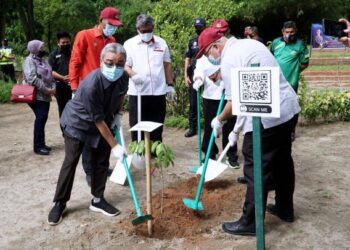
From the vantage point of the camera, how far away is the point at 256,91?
2.79 metres

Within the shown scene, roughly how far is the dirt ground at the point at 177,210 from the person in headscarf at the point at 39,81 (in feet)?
0.91

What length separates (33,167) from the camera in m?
5.79

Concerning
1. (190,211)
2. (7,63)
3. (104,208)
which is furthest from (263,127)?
(7,63)

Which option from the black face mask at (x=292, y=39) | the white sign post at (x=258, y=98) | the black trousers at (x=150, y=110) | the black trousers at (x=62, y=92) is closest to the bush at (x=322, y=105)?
the black face mask at (x=292, y=39)

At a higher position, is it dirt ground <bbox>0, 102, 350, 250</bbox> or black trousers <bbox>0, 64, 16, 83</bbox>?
black trousers <bbox>0, 64, 16, 83</bbox>

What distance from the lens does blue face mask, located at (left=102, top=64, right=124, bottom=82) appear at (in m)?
3.66

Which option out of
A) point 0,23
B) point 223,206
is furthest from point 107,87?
point 0,23

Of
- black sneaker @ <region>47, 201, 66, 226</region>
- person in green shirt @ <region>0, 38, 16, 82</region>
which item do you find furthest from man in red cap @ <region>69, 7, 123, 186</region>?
person in green shirt @ <region>0, 38, 16, 82</region>

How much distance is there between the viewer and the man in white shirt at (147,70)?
5.20 meters

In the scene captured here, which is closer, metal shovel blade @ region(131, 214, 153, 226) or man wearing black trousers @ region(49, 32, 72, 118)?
metal shovel blade @ region(131, 214, 153, 226)

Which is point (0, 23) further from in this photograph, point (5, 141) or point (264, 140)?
point (264, 140)

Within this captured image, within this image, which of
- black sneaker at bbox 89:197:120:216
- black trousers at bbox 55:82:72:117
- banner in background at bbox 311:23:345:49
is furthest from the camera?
banner in background at bbox 311:23:345:49

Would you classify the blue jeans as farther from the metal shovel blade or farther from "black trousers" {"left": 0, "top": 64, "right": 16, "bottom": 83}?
"black trousers" {"left": 0, "top": 64, "right": 16, "bottom": 83}

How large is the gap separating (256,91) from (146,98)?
2.74 metres
